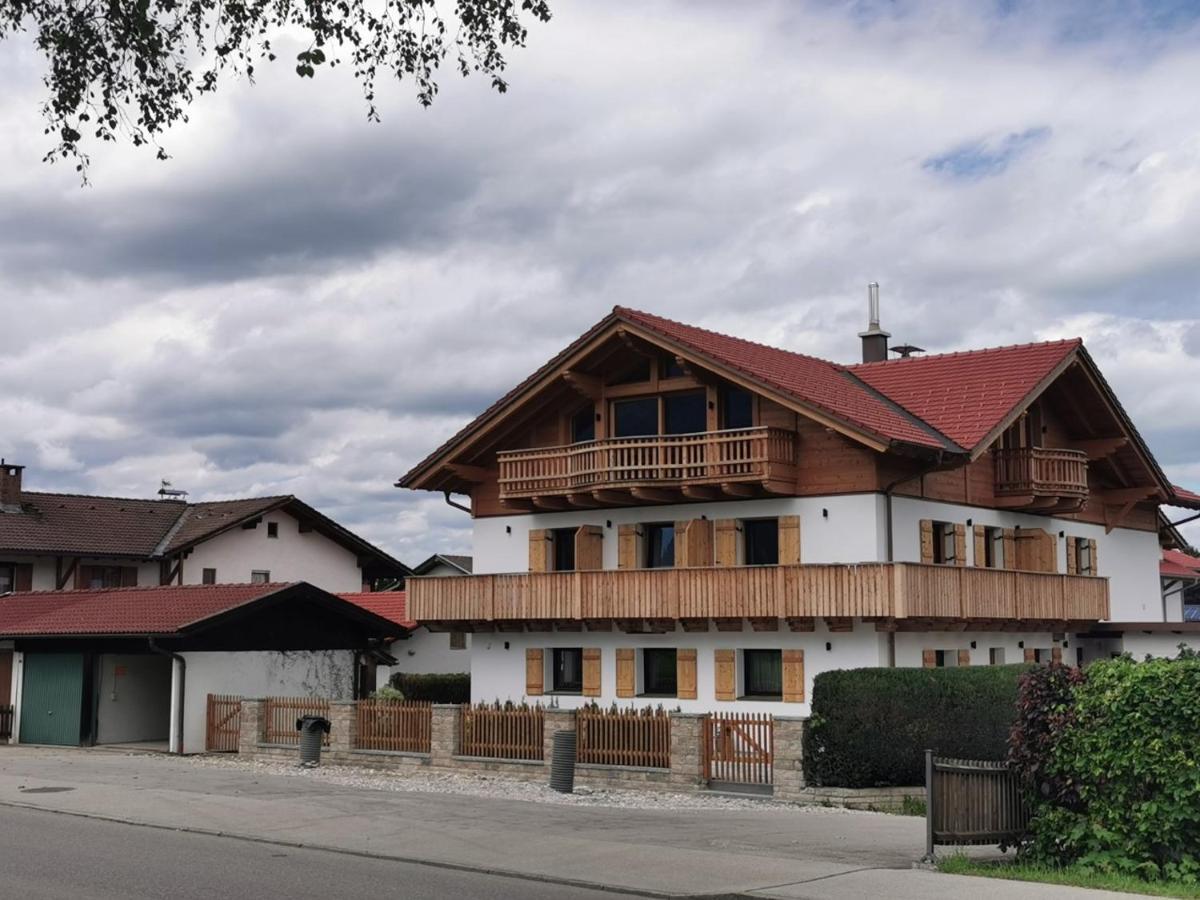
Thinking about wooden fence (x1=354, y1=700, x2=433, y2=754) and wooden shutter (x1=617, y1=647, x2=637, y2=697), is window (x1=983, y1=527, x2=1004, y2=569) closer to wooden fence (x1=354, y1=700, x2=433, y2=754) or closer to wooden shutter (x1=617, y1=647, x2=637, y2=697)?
wooden shutter (x1=617, y1=647, x2=637, y2=697)

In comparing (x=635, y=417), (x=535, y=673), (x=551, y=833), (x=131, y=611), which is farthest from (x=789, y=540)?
(x=131, y=611)

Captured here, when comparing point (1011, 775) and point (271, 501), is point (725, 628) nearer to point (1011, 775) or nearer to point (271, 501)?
point (1011, 775)

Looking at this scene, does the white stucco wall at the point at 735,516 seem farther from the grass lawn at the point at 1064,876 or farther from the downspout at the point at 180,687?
the grass lawn at the point at 1064,876

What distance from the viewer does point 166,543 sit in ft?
165

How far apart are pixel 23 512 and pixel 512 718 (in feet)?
93.2

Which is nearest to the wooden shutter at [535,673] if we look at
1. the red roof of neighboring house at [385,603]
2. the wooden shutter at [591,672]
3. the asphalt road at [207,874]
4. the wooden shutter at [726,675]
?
the wooden shutter at [591,672]

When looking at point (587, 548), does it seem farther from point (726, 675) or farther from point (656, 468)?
point (726, 675)

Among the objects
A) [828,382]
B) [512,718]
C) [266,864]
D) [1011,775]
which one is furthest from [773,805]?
[828,382]

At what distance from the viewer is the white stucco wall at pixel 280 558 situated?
5041 centimetres

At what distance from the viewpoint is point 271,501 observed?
50.8 metres

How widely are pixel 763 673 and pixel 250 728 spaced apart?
34.2 ft

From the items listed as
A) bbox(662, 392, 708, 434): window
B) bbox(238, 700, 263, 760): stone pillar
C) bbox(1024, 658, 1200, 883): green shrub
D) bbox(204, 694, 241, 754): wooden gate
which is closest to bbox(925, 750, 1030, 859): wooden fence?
bbox(1024, 658, 1200, 883): green shrub

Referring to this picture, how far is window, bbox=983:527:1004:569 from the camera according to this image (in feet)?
107

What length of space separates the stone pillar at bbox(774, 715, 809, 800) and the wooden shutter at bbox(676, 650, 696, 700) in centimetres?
724
